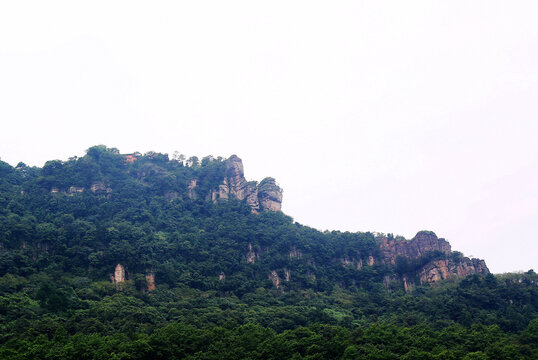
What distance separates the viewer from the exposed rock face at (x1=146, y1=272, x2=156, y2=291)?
46003 mm

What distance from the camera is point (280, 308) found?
43.8 m

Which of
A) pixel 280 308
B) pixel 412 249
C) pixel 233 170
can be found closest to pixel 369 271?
pixel 412 249

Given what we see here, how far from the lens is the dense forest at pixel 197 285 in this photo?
3159 centimetres

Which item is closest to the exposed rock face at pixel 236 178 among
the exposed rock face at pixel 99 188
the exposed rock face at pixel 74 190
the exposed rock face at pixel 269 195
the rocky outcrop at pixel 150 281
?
the exposed rock face at pixel 269 195

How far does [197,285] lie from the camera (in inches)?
1902

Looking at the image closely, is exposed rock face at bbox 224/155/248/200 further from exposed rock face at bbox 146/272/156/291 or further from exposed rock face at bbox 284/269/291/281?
exposed rock face at bbox 146/272/156/291

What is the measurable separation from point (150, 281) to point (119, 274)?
9.94 feet

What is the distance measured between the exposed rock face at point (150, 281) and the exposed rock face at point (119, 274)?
2.32 meters

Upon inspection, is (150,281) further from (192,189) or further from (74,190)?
(192,189)

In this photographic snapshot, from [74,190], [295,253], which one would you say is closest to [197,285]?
[295,253]

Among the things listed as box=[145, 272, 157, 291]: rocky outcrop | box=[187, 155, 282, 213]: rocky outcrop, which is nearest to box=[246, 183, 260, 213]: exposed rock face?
box=[187, 155, 282, 213]: rocky outcrop

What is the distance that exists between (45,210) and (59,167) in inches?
417

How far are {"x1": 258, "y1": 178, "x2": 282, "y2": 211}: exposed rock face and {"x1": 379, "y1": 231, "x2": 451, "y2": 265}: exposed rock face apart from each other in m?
15.7

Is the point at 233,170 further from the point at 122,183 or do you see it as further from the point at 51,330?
the point at 51,330
